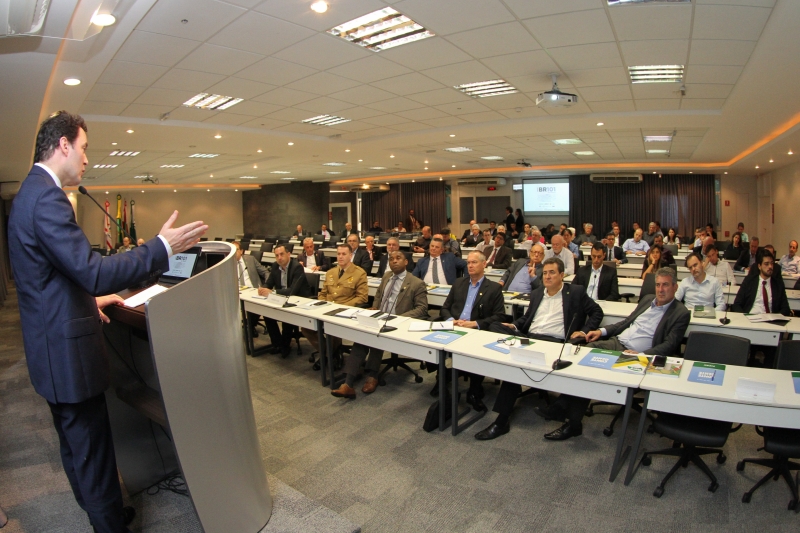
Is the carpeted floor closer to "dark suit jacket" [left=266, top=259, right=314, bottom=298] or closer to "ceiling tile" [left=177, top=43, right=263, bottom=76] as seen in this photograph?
"dark suit jacket" [left=266, top=259, right=314, bottom=298]

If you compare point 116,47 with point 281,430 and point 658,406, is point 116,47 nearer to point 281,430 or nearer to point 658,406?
point 281,430

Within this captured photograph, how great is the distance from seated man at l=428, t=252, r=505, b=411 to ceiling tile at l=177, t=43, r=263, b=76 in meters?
2.81

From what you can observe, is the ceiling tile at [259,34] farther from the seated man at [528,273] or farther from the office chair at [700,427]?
the office chair at [700,427]

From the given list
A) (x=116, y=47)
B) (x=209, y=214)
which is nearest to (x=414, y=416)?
(x=116, y=47)

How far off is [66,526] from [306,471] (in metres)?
1.31

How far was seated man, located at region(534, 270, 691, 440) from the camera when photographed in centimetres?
348

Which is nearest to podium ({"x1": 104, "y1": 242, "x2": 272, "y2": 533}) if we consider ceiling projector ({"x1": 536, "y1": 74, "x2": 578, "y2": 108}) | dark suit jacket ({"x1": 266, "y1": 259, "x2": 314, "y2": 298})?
dark suit jacket ({"x1": 266, "y1": 259, "x2": 314, "y2": 298})

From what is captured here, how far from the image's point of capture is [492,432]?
351cm

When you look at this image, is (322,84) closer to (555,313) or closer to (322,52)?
(322,52)

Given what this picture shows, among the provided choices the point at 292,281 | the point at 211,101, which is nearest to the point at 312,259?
the point at 292,281

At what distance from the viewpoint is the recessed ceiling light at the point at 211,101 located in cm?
579

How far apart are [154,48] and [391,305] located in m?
3.23

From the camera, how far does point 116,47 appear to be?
3914mm

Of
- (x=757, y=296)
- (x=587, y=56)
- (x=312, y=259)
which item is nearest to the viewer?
(x=587, y=56)
